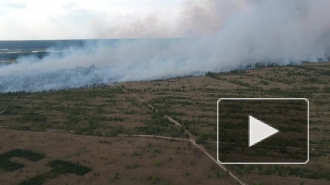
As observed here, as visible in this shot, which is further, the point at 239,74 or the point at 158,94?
the point at 239,74

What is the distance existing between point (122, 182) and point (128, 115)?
2125cm

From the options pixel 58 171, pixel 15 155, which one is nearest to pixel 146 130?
pixel 58 171

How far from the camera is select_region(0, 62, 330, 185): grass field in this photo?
28.2 metres

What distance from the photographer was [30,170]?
30.2m

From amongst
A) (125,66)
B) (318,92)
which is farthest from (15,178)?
(125,66)

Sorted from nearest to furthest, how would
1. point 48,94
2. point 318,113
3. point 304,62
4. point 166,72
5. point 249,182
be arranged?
point 249,182, point 318,113, point 48,94, point 166,72, point 304,62

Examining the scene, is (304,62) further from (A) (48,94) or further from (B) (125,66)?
(A) (48,94)
